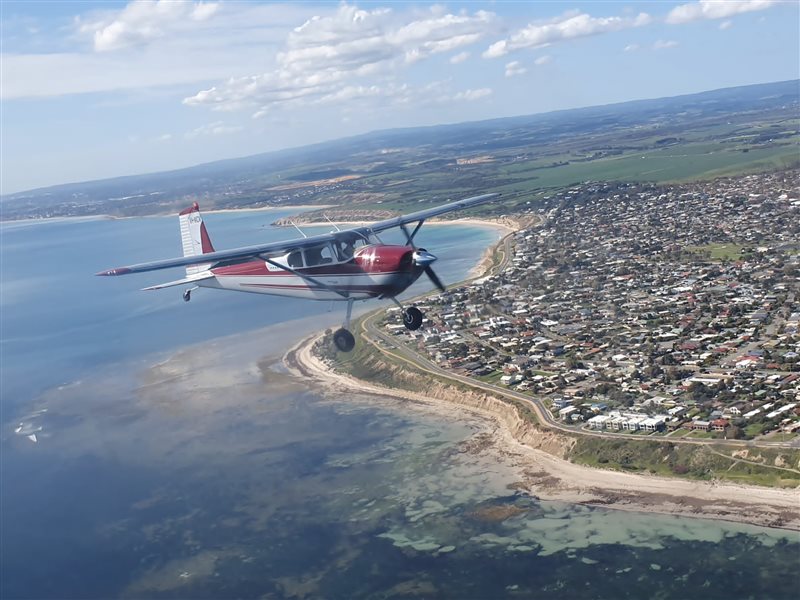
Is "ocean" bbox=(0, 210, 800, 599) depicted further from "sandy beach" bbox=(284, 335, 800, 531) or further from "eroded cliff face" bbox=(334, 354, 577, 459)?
"eroded cliff face" bbox=(334, 354, 577, 459)

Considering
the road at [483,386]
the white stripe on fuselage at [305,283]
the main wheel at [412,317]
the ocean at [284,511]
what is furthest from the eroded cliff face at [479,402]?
the white stripe on fuselage at [305,283]

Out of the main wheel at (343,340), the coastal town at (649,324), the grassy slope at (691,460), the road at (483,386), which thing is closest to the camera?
the main wheel at (343,340)

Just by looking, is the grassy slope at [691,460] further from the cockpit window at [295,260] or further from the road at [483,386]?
the cockpit window at [295,260]

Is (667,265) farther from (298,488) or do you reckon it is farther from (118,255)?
(118,255)

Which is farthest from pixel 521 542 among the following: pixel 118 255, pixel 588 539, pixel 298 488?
pixel 118 255

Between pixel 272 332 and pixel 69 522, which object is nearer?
pixel 69 522

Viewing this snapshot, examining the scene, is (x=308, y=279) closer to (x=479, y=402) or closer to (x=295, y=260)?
(x=295, y=260)
